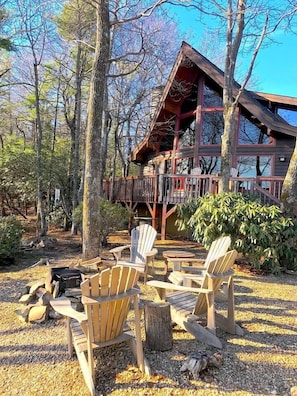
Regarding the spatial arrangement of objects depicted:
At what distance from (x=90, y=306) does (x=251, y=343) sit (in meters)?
1.89

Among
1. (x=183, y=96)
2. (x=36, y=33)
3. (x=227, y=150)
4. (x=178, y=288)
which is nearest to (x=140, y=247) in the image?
(x=178, y=288)

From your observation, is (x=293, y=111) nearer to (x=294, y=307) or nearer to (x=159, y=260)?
(x=159, y=260)

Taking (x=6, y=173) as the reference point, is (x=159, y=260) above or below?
below

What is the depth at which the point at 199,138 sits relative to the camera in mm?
11984

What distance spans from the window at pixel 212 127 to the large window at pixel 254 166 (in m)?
1.31

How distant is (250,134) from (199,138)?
6.40 ft

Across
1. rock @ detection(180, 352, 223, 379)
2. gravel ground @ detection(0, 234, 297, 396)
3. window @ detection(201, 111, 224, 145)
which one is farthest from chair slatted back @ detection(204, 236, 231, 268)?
window @ detection(201, 111, 224, 145)

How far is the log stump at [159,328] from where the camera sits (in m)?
2.96

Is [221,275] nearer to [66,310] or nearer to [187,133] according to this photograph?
[66,310]

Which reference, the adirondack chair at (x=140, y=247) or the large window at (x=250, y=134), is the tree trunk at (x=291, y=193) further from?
the large window at (x=250, y=134)

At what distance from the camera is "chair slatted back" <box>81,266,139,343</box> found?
2.40 metres

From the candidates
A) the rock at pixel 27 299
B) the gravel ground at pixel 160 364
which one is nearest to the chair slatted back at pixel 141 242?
the rock at pixel 27 299

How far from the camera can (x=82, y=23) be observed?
10.9 metres

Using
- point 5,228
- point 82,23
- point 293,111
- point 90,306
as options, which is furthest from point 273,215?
point 82,23
